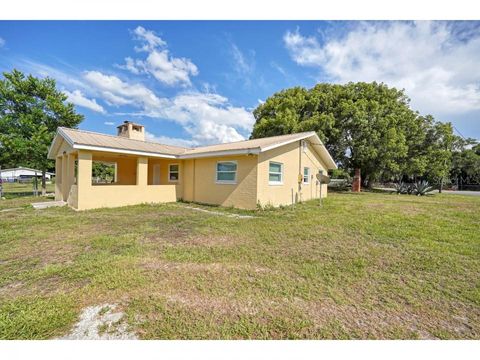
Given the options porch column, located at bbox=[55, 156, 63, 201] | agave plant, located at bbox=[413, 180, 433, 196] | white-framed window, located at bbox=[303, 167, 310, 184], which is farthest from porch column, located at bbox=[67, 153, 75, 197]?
agave plant, located at bbox=[413, 180, 433, 196]

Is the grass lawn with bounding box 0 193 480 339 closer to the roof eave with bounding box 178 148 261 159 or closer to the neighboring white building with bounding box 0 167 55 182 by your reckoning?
the roof eave with bounding box 178 148 261 159

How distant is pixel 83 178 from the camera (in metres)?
9.38

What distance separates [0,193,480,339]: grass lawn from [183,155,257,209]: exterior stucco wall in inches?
132

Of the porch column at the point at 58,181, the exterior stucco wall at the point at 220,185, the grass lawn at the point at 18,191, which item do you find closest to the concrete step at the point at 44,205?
the porch column at the point at 58,181

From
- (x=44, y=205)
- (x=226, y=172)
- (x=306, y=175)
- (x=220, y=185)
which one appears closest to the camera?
(x=44, y=205)

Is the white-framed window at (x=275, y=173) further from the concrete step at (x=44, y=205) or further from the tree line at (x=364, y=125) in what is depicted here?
the concrete step at (x=44, y=205)

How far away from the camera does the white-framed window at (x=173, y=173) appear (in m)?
13.6

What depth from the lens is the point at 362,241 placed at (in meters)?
5.57

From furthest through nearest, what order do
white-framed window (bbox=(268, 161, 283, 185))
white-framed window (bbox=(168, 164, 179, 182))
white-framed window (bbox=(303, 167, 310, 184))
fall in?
white-framed window (bbox=(168, 164, 179, 182)) → white-framed window (bbox=(303, 167, 310, 184)) → white-framed window (bbox=(268, 161, 283, 185))

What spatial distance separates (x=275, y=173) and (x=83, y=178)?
856 cm

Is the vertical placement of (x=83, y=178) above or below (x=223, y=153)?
below

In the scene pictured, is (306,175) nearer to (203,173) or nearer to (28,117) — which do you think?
(203,173)

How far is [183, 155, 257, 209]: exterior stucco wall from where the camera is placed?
32.4ft

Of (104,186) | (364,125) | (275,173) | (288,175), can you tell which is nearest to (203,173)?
(275,173)
